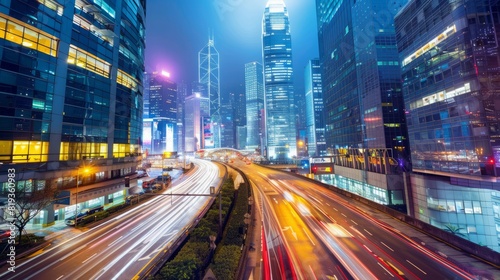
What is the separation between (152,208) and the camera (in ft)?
117

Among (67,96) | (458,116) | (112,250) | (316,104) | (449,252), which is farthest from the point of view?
(316,104)

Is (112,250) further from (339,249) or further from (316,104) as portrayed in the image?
(316,104)

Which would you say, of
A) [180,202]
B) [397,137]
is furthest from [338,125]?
[180,202]

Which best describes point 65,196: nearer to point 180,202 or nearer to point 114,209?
point 114,209

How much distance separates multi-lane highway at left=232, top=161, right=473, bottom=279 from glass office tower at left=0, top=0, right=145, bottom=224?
30.8 metres

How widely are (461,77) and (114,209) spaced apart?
59850 mm

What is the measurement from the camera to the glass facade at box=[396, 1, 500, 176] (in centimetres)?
2752

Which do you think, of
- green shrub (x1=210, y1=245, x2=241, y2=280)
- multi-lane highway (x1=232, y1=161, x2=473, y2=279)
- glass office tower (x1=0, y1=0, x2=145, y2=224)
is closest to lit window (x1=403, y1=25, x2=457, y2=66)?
multi-lane highway (x1=232, y1=161, x2=473, y2=279)

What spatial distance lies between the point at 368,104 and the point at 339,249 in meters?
52.3

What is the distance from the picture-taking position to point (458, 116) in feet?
100

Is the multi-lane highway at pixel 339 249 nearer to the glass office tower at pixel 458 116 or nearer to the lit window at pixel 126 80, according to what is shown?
the glass office tower at pixel 458 116

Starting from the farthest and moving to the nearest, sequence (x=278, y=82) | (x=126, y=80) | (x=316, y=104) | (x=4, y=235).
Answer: (x=278, y=82)
(x=316, y=104)
(x=126, y=80)
(x=4, y=235)

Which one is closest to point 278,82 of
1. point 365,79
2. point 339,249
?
point 365,79

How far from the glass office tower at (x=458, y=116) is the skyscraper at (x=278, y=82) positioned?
142 metres
